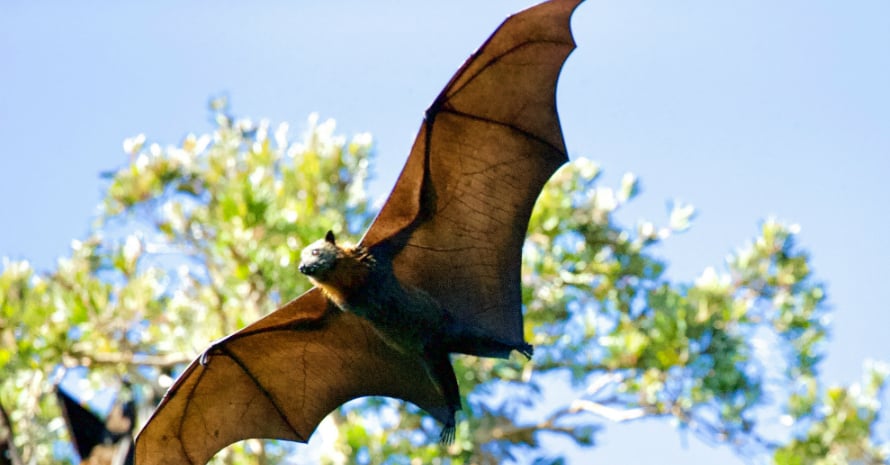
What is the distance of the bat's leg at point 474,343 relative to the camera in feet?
17.2

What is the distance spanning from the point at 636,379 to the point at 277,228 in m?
3.58

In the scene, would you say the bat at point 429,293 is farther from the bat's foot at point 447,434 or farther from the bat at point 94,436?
the bat at point 94,436

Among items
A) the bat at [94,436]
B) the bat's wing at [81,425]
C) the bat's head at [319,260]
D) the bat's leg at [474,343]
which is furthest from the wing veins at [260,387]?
the bat's wing at [81,425]

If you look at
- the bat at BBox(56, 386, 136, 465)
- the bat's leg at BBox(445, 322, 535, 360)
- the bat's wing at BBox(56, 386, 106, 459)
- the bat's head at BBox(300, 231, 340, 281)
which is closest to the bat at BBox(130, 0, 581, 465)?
the bat's leg at BBox(445, 322, 535, 360)

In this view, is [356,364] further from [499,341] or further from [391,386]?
[499,341]

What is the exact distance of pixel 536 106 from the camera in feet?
17.7

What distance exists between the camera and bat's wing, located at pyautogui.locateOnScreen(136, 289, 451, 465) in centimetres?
550

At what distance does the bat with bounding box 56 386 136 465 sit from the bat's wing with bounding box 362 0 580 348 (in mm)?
2679

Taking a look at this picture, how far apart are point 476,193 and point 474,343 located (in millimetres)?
850

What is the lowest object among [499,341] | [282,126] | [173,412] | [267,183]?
[173,412]

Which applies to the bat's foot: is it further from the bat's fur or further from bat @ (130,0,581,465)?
the bat's fur

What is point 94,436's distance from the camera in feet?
22.3

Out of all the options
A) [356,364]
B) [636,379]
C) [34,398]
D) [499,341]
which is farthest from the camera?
[636,379]

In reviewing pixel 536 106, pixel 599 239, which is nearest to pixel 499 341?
pixel 536 106
